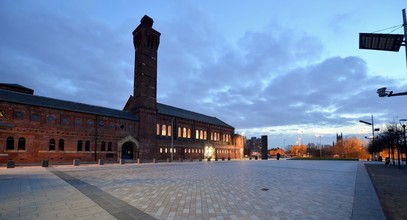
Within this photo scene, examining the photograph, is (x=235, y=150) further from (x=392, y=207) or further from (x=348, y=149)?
(x=392, y=207)

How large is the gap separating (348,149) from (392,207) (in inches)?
3987

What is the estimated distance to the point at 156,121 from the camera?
5488 cm

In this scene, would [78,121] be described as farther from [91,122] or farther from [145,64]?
[145,64]

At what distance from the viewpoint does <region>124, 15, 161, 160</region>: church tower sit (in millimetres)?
51375

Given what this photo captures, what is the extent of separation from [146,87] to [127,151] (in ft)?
47.0

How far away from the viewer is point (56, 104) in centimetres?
4022

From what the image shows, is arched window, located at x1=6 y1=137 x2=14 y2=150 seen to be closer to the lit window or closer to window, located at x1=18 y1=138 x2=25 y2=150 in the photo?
window, located at x1=18 y1=138 x2=25 y2=150

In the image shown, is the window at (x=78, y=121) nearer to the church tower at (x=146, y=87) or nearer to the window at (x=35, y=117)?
the window at (x=35, y=117)

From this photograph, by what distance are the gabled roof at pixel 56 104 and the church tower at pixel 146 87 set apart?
2.84 m

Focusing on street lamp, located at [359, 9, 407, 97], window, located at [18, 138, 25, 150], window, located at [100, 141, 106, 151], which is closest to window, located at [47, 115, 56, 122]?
window, located at [18, 138, 25, 150]

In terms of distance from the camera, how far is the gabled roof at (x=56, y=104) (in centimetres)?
3509

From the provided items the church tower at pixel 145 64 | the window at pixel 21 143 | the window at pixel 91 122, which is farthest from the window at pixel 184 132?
the window at pixel 21 143

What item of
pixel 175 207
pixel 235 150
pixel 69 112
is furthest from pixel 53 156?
pixel 235 150

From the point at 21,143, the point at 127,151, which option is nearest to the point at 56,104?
the point at 21,143
